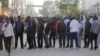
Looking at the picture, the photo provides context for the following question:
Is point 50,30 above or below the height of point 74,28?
below

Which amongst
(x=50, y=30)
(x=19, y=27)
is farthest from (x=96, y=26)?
(x=19, y=27)

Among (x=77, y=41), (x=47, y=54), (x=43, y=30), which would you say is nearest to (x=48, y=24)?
(x=43, y=30)

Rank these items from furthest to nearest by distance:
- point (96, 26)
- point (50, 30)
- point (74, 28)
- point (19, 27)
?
point (50, 30), point (74, 28), point (19, 27), point (96, 26)

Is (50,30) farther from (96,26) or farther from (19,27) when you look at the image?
(96,26)

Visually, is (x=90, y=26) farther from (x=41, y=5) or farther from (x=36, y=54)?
(x=41, y=5)

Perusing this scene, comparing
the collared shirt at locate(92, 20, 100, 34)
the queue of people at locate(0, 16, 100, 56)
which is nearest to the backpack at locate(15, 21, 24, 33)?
the queue of people at locate(0, 16, 100, 56)

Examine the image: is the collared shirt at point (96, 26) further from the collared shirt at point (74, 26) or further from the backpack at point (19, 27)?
the backpack at point (19, 27)

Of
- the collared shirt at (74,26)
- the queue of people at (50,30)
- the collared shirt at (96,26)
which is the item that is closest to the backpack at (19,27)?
the queue of people at (50,30)

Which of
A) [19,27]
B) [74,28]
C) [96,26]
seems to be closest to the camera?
[96,26]

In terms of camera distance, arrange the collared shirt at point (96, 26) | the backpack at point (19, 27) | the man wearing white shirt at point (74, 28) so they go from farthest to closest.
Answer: the man wearing white shirt at point (74, 28) < the backpack at point (19, 27) < the collared shirt at point (96, 26)

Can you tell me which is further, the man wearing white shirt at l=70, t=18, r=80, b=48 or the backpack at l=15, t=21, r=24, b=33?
the man wearing white shirt at l=70, t=18, r=80, b=48

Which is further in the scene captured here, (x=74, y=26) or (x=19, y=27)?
(x=74, y=26)

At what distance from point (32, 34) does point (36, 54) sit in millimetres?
3947

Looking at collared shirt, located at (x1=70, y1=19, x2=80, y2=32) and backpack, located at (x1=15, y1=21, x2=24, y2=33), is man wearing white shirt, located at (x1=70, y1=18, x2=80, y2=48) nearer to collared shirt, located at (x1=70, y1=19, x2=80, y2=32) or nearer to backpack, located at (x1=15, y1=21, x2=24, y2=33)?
collared shirt, located at (x1=70, y1=19, x2=80, y2=32)
